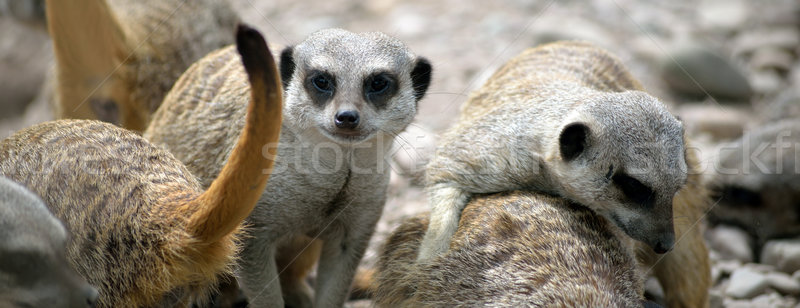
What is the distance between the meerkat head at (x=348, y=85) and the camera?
9.59 feet

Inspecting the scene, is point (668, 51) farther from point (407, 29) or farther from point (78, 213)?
point (78, 213)

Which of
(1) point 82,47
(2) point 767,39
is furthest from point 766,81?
(1) point 82,47

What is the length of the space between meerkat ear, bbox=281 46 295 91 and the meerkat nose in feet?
1.59

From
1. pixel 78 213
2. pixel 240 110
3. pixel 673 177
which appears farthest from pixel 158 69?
pixel 673 177

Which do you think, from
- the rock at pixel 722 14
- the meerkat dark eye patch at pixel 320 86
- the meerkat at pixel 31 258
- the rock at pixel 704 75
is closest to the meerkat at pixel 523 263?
the meerkat dark eye patch at pixel 320 86

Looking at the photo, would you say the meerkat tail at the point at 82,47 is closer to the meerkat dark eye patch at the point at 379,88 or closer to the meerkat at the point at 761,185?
the meerkat dark eye patch at the point at 379,88

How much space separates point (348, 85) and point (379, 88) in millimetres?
154

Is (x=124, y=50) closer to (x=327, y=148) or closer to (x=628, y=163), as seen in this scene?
(x=327, y=148)

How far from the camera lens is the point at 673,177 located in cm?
280

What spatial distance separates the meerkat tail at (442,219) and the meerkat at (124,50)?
6.70ft

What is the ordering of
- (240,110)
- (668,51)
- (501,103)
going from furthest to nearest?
(668,51)
(501,103)
(240,110)

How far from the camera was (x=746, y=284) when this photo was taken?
13.0 ft

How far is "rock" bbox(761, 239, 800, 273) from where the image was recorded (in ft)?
13.4

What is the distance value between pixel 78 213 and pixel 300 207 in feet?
3.00
